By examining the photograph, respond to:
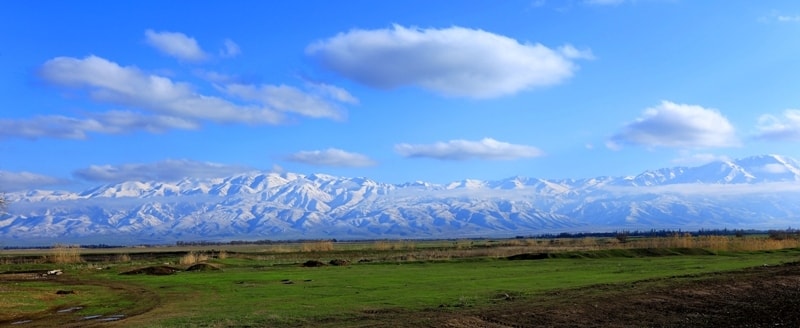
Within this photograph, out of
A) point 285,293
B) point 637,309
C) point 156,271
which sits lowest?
point 156,271

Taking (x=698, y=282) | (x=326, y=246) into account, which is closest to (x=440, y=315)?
(x=698, y=282)

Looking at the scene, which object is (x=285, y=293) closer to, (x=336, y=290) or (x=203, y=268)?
(x=336, y=290)

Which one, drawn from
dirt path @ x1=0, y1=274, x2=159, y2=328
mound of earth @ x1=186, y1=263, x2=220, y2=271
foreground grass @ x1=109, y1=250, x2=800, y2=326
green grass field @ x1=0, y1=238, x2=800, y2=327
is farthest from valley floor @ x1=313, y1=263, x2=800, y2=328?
mound of earth @ x1=186, y1=263, x2=220, y2=271

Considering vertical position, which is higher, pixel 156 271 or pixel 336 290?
pixel 336 290

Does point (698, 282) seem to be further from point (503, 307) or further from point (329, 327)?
point (329, 327)

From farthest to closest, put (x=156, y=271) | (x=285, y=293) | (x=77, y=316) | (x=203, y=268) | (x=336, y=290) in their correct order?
(x=203, y=268)
(x=156, y=271)
(x=336, y=290)
(x=285, y=293)
(x=77, y=316)

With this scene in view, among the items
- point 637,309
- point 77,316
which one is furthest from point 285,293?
point 637,309

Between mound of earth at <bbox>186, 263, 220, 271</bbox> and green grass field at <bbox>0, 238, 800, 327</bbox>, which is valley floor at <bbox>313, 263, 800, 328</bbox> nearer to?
green grass field at <bbox>0, 238, 800, 327</bbox>

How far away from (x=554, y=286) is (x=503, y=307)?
9.41 m

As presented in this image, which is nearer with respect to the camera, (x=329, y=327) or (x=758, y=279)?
(x=329, y=327)

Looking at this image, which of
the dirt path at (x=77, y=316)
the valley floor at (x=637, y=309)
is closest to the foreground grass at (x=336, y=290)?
the dirt path at (x=77, y=316)

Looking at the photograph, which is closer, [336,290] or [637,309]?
[637,309]

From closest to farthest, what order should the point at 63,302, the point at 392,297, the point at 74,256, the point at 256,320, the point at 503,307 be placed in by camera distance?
1. the point at 256,320
2. the point at 503,307
3. the point at 392,297
4. the point at 63,302
5. the point at 74,256

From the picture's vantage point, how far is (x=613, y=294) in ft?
99.8
